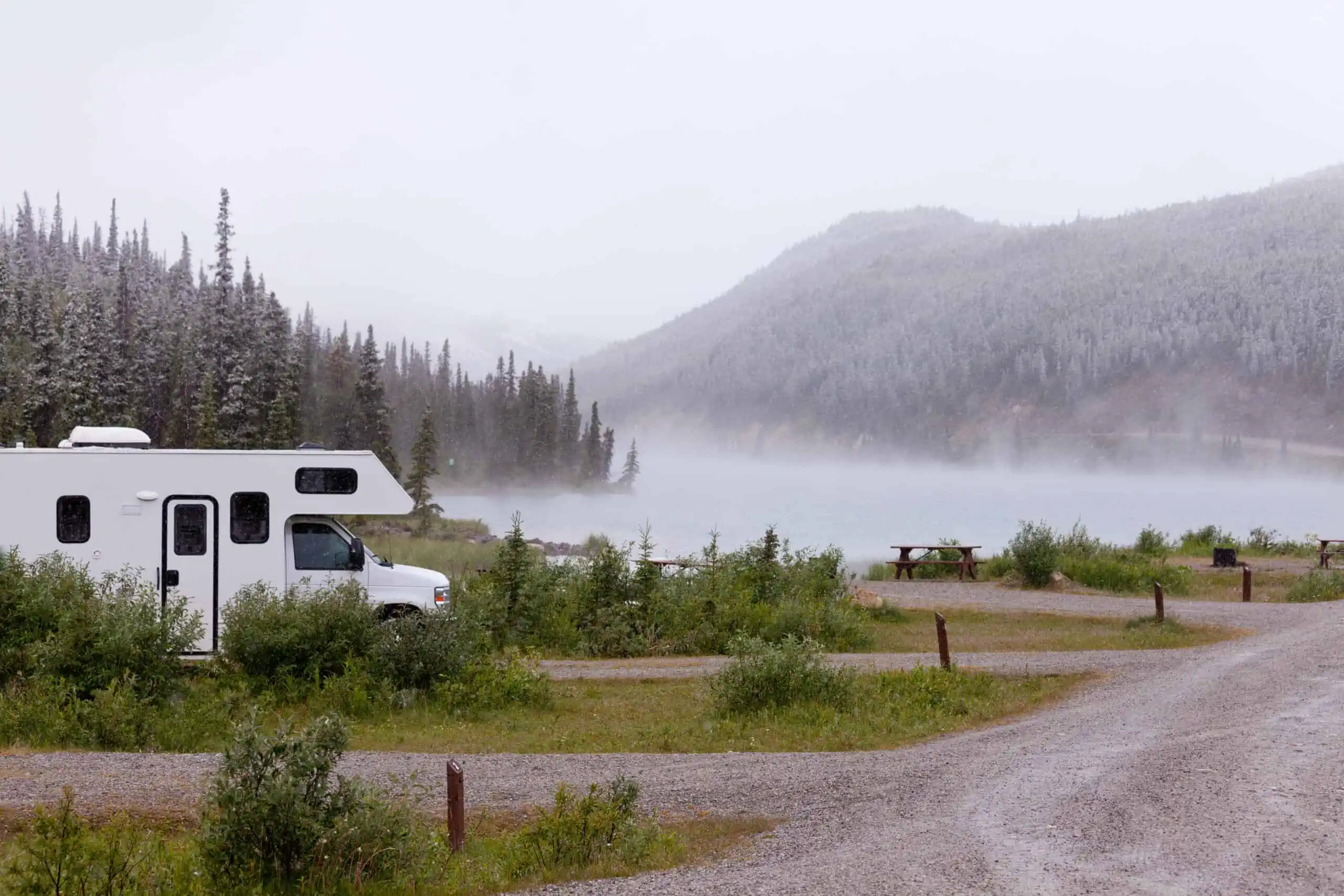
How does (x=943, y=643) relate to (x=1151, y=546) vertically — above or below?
below

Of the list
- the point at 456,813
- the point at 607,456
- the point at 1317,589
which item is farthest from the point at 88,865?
the point at 607,456

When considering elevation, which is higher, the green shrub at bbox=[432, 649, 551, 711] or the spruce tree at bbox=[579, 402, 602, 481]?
the spruce tree at bbox=[579, 402, 602, 481]

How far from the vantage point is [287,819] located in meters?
6.97

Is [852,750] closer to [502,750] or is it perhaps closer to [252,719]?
[502,750]

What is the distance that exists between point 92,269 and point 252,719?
155 m

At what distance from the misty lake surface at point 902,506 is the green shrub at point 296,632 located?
2620 centimetres

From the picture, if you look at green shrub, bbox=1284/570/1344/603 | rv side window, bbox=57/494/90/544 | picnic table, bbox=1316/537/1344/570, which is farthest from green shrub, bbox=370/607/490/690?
picnic table, bbox=1316/537/1344/570

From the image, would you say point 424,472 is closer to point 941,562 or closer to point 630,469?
point 941,562

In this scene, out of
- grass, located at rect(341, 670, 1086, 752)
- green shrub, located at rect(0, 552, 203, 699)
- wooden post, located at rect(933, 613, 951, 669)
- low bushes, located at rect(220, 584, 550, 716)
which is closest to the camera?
grass, located at rect(341, 670, 1086, 752)

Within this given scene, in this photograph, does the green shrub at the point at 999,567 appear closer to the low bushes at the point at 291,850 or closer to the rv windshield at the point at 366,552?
the rv windshield at the point at 366,552

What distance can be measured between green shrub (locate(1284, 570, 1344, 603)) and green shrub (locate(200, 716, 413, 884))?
24.9 m

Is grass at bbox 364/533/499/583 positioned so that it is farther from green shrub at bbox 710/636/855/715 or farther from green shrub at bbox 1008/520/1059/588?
green shrub at bbox 1008/520/1059/588

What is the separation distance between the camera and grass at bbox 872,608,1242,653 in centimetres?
1944

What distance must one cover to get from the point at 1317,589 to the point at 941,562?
9950mm
